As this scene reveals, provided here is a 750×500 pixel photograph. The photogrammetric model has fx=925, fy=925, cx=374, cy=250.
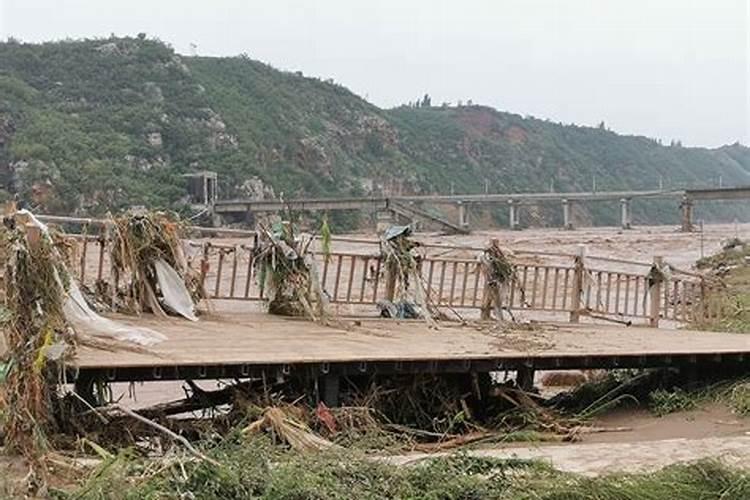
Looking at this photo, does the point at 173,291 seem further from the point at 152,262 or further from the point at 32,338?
the point at 32,338

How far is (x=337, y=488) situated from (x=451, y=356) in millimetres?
3095

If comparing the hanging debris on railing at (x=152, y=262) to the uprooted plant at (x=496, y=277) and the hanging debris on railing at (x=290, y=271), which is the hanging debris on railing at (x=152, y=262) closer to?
the hanging debris on railing at (x=290, y=271)

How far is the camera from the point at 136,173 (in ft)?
209

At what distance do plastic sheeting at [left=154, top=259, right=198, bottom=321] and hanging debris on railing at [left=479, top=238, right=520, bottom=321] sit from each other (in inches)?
134

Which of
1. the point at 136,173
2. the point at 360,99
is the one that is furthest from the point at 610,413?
the point at 360,99

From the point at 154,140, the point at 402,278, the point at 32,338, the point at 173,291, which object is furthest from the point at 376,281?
the point at 154,140

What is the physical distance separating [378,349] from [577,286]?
14.0 feet

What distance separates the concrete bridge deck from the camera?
260 inches

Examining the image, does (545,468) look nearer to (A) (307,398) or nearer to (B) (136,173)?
(A) (307,398)

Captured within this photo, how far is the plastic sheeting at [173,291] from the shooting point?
29.7 feet

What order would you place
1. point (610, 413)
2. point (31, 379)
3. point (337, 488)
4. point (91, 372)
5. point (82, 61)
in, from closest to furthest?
point (337, 488), point (31, 379), point (91, 372), point (610, 413), point (82, 61)

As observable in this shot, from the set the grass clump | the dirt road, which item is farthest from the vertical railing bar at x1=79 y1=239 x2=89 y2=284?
the grass clump

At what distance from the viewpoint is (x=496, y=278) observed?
10.5 metres

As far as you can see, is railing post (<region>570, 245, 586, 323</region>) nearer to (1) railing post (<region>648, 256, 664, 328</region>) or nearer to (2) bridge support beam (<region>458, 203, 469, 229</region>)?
(1) railing post (<region>648, 256, 664, 328</region>)
